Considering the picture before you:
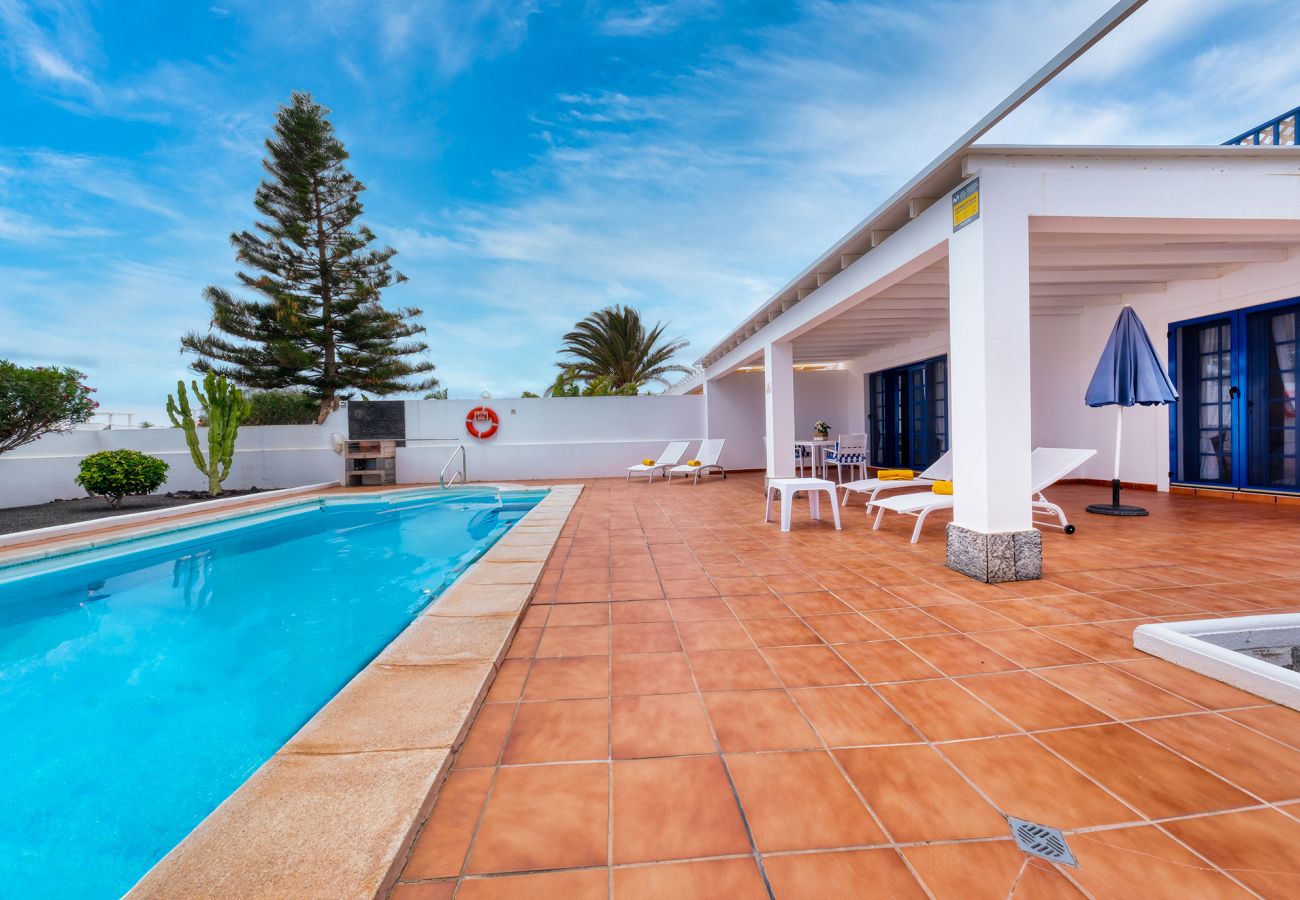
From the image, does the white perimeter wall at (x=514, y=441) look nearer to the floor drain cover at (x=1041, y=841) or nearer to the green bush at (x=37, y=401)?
the green bush at (x=37, y=401)

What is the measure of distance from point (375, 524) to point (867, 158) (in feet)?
34.2

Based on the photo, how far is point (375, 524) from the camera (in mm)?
7348

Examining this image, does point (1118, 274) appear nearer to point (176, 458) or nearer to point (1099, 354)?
point (1099, 354)

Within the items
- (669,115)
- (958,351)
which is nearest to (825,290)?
(958,351)

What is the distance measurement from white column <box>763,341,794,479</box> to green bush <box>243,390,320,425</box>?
15.1m

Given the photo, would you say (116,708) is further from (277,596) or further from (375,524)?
(375,524)

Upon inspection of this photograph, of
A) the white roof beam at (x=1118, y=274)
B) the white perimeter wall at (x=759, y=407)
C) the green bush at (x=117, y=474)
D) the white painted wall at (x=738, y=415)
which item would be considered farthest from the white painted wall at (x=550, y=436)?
the white roof beam at (x=1118, y=274)

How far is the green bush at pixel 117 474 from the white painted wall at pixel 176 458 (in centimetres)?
179

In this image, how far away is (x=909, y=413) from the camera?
1071 cm

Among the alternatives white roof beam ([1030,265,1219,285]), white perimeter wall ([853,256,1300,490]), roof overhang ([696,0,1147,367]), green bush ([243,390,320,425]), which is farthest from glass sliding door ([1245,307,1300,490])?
green bush ([243,390,320,425])

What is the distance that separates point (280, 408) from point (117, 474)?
34.9ft

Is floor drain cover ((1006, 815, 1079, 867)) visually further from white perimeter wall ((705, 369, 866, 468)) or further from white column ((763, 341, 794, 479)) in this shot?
white perimeter wall ((705, 369, 866, 468))

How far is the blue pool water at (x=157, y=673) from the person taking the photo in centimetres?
176

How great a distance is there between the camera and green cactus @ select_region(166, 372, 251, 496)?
32.7 ft
